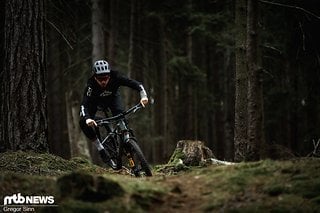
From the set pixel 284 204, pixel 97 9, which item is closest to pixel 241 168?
pixel 284 204

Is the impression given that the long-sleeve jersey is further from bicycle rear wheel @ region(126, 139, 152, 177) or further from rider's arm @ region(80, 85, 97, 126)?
bicycle rear wheel @ region(126, 139, 152, 177)

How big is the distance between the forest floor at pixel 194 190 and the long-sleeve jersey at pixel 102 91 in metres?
3.36

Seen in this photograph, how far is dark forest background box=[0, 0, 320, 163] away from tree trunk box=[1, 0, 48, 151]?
17cm

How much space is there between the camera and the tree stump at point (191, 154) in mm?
10305

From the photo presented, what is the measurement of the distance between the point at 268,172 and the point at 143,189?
5.56 ft

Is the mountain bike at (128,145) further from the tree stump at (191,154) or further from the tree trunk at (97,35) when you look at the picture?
the tree trunk at (97,35)

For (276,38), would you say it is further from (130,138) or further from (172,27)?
(130,138)

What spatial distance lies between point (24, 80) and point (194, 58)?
2575 centimetres

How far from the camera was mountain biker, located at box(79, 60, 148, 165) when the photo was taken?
9.67 m

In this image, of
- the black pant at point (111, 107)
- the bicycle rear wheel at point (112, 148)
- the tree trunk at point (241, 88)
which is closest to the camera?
the black pant at point (111, 107)

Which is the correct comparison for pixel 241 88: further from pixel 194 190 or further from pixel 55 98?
pixel 55 98

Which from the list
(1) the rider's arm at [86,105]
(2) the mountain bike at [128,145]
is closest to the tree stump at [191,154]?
(2) the mountain bike at [128,145]

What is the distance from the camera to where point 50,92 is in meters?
23.0

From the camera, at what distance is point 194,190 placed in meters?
6.40
